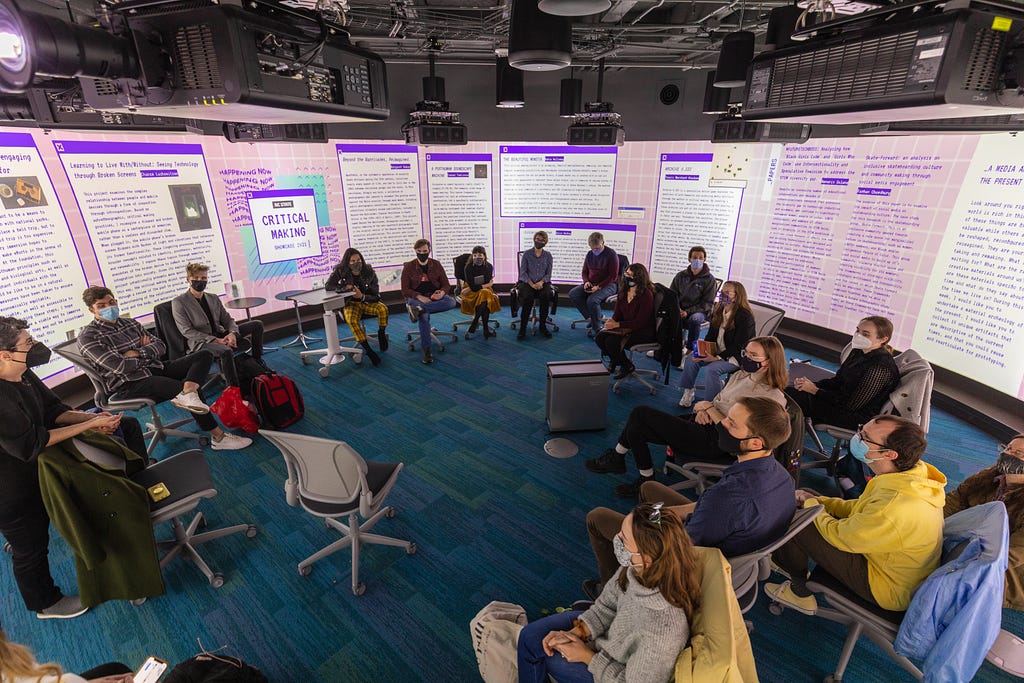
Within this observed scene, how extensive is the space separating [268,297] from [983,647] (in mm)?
7254

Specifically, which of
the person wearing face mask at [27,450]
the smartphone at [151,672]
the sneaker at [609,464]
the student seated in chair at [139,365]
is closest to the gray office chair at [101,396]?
the student seated in chair at [139,365]

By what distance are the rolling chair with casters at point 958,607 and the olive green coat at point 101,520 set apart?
11.4 ft

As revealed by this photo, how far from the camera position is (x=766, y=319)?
16.0 ft

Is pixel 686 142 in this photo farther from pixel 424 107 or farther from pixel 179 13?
pixel 179 13

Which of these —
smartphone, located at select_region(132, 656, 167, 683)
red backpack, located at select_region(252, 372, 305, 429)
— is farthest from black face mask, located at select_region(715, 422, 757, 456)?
red backpack, located at select_region(252, 372, 305, 429)

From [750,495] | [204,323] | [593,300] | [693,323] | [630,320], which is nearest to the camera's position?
[750,495]

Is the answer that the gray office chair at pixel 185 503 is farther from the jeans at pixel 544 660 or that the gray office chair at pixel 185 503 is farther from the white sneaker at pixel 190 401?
the jeans at pixel 544 660

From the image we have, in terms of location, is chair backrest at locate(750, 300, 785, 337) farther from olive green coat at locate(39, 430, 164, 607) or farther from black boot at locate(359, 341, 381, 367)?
olive green coat at locate(39, 430, 164, 607)

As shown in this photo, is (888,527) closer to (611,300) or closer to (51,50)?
(51,50)

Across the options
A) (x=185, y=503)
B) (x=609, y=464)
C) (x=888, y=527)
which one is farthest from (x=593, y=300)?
(x=185, y=503)

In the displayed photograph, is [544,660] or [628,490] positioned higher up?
[544,660]

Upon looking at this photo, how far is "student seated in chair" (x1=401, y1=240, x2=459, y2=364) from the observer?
5.91 m

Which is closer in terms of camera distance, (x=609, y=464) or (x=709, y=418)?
(x=709, y=418)

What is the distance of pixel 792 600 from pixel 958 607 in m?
0.81
